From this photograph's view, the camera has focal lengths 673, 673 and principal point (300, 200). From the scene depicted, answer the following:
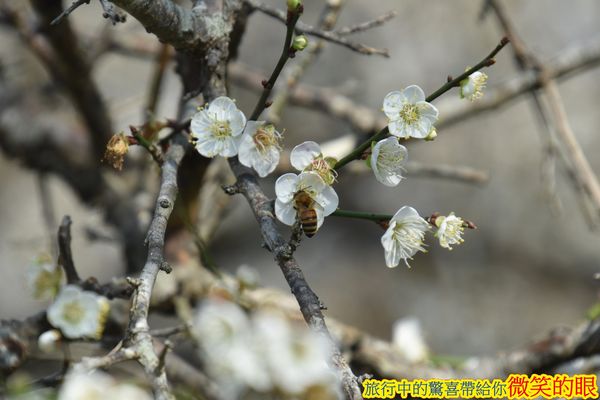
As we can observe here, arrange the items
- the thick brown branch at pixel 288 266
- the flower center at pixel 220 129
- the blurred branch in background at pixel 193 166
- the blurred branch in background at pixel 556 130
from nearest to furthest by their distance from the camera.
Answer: the thick brown branch at pixel 288 266
the blurred branch in background at pixel 193 166
the flower center at pixel 220 129
the blurred branch in background at pixel 556 130

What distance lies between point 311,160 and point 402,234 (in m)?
0.15

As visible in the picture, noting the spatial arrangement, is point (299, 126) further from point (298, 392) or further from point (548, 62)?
point (298, 392)

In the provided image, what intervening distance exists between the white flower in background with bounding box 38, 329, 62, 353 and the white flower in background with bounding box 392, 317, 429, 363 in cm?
80

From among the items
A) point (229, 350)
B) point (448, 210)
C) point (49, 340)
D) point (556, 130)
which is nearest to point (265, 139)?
point (229, 350)

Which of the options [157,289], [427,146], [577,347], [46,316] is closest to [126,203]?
[157,289]

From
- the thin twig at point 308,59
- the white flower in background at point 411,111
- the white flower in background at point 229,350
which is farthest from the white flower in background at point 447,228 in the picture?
the thin twig at point 308,59

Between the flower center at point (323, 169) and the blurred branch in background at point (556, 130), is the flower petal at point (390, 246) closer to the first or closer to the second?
the flower center at point (323, 169)

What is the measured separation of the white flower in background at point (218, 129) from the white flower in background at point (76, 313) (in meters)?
0.38

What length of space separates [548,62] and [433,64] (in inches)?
44.6

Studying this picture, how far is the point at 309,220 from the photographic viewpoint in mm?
784

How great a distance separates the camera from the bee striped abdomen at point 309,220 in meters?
0.78

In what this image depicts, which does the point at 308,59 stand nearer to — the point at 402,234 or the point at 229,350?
the point at 229,350

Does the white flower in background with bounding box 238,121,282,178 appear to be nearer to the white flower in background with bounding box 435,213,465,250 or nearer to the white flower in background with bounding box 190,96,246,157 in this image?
the white flower in background with bounding box 190,96,246,157

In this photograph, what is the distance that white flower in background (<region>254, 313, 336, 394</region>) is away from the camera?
908 millimetres
